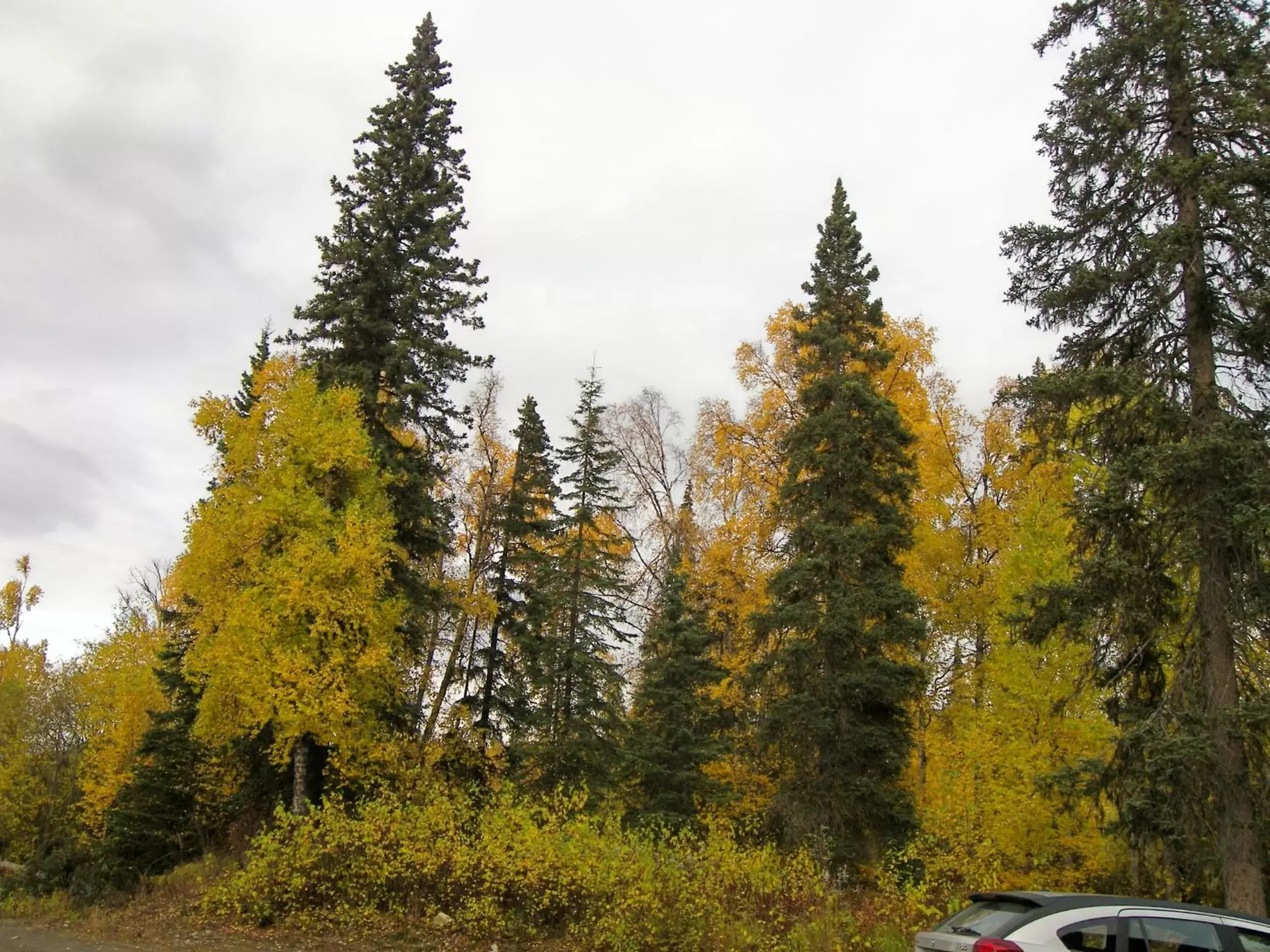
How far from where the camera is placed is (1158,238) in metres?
10.4

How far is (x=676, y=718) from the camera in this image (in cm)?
2136

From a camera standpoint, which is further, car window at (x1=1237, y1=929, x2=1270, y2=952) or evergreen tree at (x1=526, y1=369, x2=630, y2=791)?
evergreen tree at (x1=526, y1=369, x2=630, y2=791)

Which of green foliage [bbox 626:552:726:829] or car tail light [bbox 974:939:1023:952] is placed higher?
green foliage [bbox 626:552:726:829]

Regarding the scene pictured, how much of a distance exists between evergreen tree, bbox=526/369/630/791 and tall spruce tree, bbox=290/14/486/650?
346 centimetres

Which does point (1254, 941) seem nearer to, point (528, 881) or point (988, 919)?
point (988, 919)

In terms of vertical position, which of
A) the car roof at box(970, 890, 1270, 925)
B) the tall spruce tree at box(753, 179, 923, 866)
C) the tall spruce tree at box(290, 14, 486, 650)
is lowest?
the car roof at box(970, 890, 1270, 925)

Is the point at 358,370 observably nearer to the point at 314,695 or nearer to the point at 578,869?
the point at 314,695

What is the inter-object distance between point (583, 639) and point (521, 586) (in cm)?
225


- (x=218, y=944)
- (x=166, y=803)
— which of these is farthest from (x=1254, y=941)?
(x=166, y=803)

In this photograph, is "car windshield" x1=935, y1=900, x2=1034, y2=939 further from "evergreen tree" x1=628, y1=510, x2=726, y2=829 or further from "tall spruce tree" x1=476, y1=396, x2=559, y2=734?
"tall spruce tree" x1=476, y1=396, x2=559, y2=734

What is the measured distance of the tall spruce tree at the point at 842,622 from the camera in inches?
623

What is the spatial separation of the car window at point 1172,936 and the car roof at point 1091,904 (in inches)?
4.0

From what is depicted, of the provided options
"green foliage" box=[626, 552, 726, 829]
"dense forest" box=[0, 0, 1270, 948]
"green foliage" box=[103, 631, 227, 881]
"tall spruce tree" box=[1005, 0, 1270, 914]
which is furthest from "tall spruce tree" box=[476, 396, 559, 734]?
"tall spruce tree" box=[1005, 0, 1270, 914]

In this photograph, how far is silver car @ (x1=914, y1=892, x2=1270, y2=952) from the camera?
6.30m
